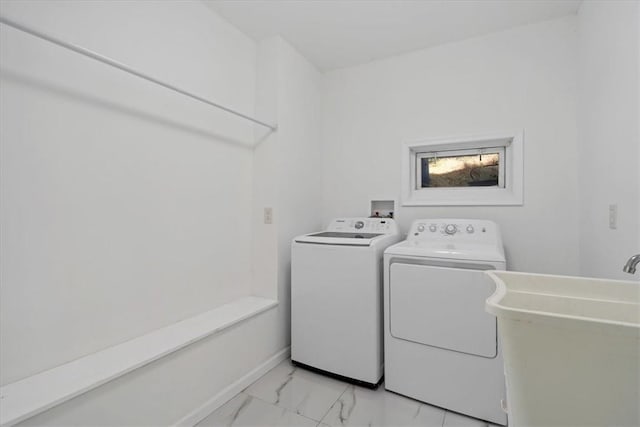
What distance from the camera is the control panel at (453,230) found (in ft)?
6.49

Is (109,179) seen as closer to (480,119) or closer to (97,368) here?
(97,368)

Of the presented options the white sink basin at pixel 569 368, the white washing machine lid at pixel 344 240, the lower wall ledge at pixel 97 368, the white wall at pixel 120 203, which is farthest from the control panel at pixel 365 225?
the white sink basin at pixel 569 368

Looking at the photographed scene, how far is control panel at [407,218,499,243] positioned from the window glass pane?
446 mm

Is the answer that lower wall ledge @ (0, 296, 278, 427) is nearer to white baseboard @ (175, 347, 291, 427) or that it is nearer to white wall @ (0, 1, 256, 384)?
white wall @ (0, 1, 256, 384)

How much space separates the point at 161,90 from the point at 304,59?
52.1 inches

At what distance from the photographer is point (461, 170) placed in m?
2.40

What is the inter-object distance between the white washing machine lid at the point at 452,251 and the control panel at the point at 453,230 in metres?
0.08

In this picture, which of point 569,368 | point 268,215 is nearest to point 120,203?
point 268,215

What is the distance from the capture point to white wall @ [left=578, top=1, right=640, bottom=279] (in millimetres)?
1252

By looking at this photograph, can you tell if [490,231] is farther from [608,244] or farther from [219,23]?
[219,23]

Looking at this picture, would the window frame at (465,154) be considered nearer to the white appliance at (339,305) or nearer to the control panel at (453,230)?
the control panel at (453,230)

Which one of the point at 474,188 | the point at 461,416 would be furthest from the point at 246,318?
the point at 474,188

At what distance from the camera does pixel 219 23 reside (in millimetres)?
2037

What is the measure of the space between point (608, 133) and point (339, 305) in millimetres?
1735
